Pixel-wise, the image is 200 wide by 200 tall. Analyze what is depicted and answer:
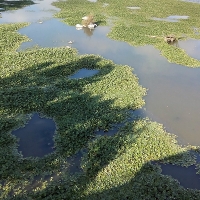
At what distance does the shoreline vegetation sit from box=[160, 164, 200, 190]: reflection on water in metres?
0.30

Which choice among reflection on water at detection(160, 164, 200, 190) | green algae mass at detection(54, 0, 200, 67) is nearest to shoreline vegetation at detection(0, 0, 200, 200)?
reflection on water at detection(160, 164, 200, 190)

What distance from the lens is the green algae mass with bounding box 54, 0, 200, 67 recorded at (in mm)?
26016

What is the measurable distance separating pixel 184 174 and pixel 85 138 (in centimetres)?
540

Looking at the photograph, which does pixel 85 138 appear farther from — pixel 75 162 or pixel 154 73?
pixel 154 73

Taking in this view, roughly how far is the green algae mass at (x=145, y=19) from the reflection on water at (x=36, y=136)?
14.4m

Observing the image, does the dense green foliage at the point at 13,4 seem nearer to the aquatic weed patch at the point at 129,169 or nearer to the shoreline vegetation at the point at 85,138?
the shoreline vegetation at the point at 85,138

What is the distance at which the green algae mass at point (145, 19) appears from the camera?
85.4 ft

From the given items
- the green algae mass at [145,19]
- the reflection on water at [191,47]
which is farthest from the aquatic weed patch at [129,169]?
the reflection on water at [191,47]

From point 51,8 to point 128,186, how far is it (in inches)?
1380

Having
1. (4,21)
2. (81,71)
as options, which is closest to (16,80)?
(81,71)

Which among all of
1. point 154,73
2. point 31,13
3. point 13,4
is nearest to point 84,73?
point 154,73

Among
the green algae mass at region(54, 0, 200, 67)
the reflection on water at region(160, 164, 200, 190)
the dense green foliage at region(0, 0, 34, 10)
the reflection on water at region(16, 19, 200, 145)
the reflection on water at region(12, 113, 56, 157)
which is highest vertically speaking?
the dense green foliage at region(0, 0, 34, 10)

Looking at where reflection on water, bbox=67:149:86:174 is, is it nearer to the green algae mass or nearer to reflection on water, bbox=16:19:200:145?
reflection on water, bbox=16:19:200:145

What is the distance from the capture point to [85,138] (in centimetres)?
Answer: 1310
